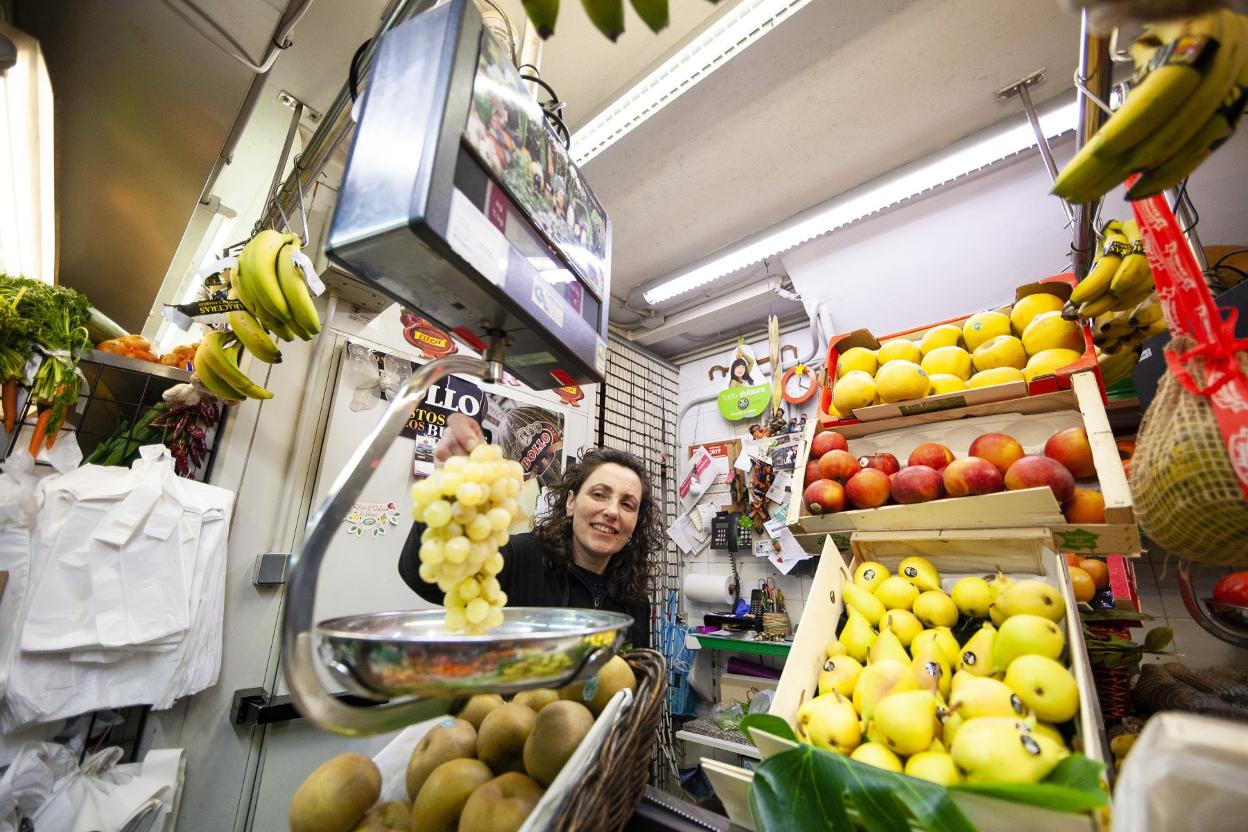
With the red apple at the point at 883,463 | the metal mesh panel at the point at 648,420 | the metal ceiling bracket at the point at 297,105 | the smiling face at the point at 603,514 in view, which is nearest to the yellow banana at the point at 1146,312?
the red apple at the point at 883,463

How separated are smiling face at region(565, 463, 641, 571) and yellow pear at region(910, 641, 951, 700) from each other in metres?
1.01

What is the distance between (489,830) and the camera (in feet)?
1.73

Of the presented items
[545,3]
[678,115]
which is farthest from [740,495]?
[545,3]

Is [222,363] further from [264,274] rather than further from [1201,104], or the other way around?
[1201,104]

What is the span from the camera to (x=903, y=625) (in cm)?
100

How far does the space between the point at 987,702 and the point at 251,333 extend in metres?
2.10

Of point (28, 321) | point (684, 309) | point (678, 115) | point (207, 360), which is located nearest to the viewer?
point (28, 321)

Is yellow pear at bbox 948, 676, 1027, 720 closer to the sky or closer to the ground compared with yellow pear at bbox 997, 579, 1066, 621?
closer to the ground

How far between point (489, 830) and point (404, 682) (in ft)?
0.89

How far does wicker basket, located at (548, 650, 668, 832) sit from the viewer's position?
51cm

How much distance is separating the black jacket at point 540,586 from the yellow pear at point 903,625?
33.1 inches

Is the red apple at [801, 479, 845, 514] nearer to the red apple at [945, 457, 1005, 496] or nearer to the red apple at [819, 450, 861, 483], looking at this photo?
the red apple at [819, 450, 861, 483]

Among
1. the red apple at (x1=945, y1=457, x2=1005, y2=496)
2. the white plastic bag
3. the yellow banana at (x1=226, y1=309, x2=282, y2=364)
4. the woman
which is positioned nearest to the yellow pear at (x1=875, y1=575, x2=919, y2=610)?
the red apple at (x1=945, y1=457, x2=1005, y2=496)

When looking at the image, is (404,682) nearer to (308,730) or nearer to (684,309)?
(308,730)
